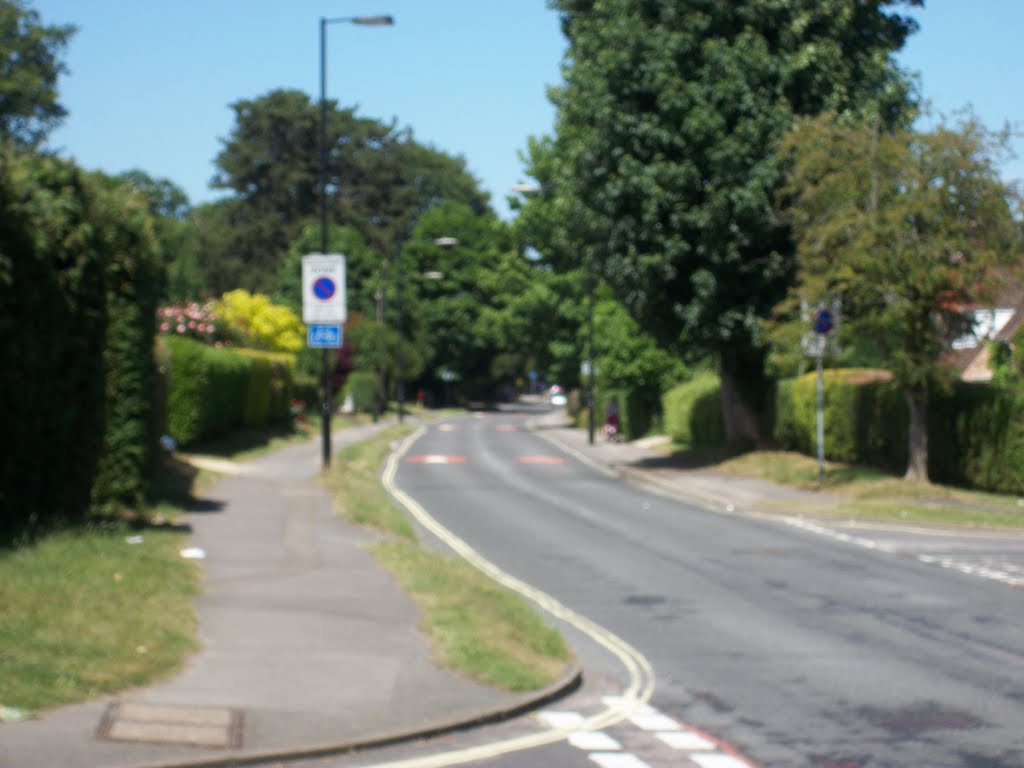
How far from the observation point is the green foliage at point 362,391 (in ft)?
247

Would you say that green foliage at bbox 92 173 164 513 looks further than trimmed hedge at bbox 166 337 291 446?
No

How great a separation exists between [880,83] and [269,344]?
3738cm

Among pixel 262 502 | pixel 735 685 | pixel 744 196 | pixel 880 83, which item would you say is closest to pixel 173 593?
pixel 735 685

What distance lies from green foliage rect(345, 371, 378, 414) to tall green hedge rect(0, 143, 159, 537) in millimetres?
56628

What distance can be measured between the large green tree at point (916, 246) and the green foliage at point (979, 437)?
791mm

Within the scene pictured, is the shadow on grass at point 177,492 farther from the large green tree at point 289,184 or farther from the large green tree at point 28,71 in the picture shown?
Result: the large green tree at point 289,184

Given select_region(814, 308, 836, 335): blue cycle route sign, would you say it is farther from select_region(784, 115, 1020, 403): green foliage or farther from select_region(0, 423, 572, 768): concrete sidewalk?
select_region(0, 423, 572, 768): concrete sidewalk

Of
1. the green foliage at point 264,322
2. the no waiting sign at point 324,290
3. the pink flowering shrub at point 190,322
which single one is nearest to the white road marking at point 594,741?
the no waiting sign at point 324,290

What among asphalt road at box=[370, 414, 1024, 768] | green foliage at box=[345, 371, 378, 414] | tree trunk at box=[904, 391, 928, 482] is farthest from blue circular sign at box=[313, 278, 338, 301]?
green foliage at box=[345, 371, 378, 414]

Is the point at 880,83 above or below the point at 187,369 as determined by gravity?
above

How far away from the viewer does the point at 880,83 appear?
118 feet

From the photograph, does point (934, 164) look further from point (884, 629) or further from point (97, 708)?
point (97, 708)

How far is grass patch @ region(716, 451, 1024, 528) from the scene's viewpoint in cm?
2364

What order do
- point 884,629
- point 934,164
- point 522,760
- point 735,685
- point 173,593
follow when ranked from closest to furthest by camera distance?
point 522,760
point 735,685
point 173,593
point 884,629
point 934,164
